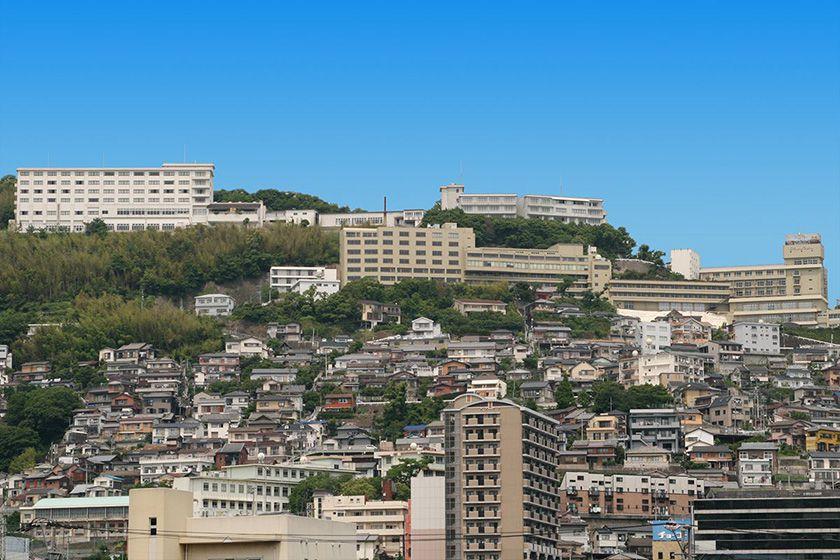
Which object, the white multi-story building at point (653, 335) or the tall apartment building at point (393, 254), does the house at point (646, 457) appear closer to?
the white multi-story building at point (653, 335)

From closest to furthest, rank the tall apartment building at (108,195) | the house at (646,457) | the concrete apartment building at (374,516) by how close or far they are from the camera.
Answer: the concrete apartment building at (374,516)
the house at (646,457)
the tall apartment building at (108,195)

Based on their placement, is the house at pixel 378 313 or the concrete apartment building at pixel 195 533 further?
the house at pixel 378 313

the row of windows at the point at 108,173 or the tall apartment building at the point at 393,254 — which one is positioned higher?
the row of windows at the point at 108,173

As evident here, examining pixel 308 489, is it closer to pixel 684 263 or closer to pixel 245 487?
pixel 245 487

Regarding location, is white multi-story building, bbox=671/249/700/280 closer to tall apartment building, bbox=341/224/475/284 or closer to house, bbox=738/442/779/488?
tall apartment building, bbox=341/224/475/284

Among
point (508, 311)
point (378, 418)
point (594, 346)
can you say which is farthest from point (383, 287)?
point (378, 418)

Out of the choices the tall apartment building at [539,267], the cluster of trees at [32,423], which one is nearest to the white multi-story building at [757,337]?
the tall apartment building at [539,267]
